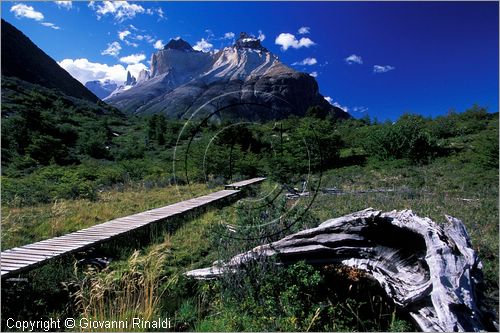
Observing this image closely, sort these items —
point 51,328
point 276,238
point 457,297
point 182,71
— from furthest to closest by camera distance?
1. point 182,71
2. point 276,238
3. point 51,328
4. point 457,297

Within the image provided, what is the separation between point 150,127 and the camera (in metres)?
41.5

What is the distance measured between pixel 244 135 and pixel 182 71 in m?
104

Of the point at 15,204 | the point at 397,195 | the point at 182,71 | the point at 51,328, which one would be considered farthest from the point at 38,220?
the point at 182,71

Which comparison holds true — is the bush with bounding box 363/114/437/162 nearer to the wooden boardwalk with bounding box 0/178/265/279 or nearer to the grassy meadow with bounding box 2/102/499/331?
the grassy meadow with bounding box 2/102/499/331

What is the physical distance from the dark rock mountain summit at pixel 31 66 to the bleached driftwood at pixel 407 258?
6797cm

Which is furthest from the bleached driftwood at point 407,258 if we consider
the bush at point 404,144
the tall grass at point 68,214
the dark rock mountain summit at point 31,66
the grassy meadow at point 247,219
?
the dark rock mountain summit at point 31,66

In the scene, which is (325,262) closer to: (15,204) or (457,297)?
(457,297)

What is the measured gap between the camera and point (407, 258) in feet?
16.2

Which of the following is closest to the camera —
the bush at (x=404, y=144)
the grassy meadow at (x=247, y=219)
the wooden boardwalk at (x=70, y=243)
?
the grassy meadow at (x=247, y=219)

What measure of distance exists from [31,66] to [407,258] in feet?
273

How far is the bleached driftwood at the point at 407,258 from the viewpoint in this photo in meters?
3.80

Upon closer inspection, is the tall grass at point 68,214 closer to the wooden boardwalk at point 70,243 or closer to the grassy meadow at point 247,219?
the grassy meadow at point 247,219

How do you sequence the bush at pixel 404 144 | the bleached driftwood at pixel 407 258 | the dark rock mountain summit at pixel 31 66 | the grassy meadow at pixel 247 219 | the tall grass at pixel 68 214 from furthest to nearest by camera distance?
the dark rock mountain summit at pixel 31 66 → the bush at pixel 404 144 → the tall grass at pixel 68 214 → the grassy meadow at pixel 247 219 → the bleached driftwood at pixel 407 258

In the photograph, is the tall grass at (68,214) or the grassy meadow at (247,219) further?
the tall grass at (68,214)
